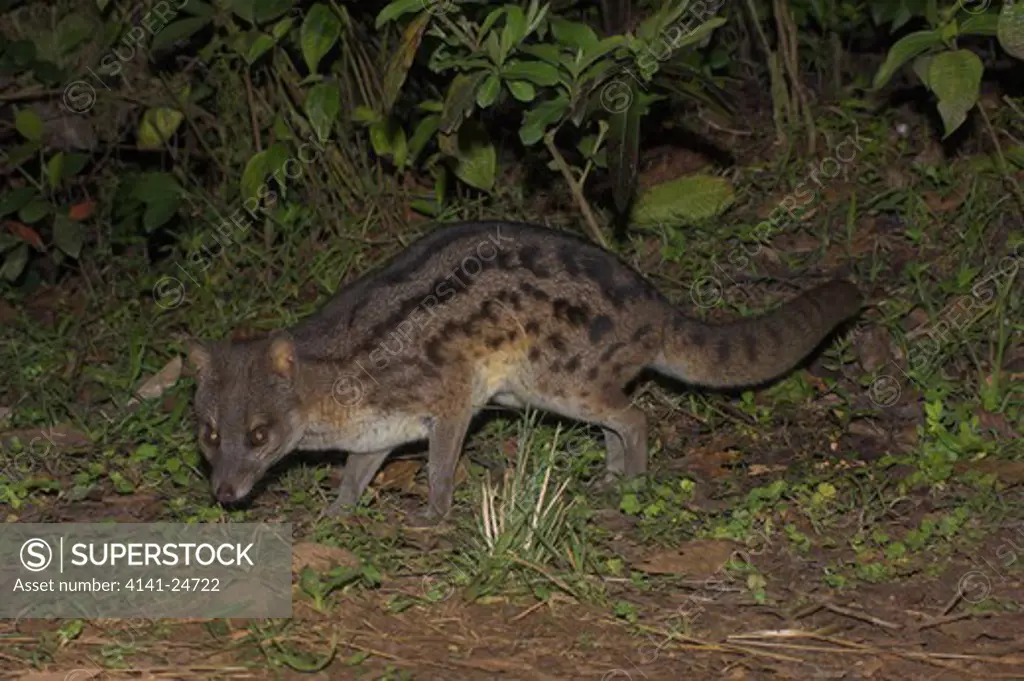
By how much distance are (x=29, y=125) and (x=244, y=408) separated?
2946 mm

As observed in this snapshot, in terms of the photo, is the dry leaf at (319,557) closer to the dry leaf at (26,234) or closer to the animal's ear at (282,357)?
the animal's ear at (282,357)

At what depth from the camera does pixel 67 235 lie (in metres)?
9.84

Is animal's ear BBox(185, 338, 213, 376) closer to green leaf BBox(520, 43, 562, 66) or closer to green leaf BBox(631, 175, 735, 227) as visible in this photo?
green leaf BBox(520, 43, 562, 66)

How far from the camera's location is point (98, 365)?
961cm

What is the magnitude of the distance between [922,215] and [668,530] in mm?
3044

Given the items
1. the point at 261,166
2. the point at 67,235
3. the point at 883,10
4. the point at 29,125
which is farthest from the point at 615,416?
the point at 29,125

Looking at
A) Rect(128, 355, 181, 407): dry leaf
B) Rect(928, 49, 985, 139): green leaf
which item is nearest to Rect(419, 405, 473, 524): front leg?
Rect(128, 355, 181, 407): dry leaf

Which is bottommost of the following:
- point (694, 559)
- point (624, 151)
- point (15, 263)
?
point (694, 559)

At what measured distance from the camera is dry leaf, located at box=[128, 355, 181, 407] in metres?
9.12

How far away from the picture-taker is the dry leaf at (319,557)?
704 cm

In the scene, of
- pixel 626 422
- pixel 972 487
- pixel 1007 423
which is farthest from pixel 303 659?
pixel 1007 423

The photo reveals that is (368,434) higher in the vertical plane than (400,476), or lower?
higher

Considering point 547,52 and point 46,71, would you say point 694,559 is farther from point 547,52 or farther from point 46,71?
point 46,71

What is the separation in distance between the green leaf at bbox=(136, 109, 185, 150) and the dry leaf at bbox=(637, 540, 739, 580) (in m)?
4.47
